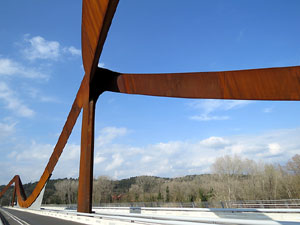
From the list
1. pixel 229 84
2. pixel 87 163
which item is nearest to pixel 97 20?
pixel 229 84

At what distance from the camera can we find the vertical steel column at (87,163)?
12.9 meters

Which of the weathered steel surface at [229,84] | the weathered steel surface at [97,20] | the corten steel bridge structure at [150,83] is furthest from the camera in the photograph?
the weathered steel surface at [97,20]

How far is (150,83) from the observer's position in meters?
11.2

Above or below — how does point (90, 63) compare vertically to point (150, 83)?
above

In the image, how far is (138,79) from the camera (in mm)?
11984

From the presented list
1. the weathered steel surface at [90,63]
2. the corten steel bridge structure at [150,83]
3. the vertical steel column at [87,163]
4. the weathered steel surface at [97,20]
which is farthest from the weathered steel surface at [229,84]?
the vertical steel column at [87,163]

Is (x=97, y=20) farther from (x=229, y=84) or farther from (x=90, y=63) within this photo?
(x=229, y=84)

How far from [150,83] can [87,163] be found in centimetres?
555

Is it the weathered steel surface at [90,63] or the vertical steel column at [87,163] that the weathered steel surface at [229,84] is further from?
the vertical steel column at [87,163]

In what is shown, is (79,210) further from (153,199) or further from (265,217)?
(153,199)

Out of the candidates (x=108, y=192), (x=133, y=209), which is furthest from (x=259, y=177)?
(x=108, y=192)

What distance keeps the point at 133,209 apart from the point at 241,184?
2380 centimetres

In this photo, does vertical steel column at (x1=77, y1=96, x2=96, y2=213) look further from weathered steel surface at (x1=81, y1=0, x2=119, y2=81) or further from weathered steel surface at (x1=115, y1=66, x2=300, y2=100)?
weathered steel surface at (x1=115, y1=66, x2=300, y2=100)

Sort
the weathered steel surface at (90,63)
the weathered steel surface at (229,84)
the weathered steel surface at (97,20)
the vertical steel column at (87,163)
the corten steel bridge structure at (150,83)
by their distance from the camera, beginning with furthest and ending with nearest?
1. the vertical steel column at (87,163)
2. the weathered steel surface at (90,63)
3. the weathered steel surface at (97,20)
4. the corten steel bridge structure at (150,83)
5. the weathered steel surface at (229,84)
